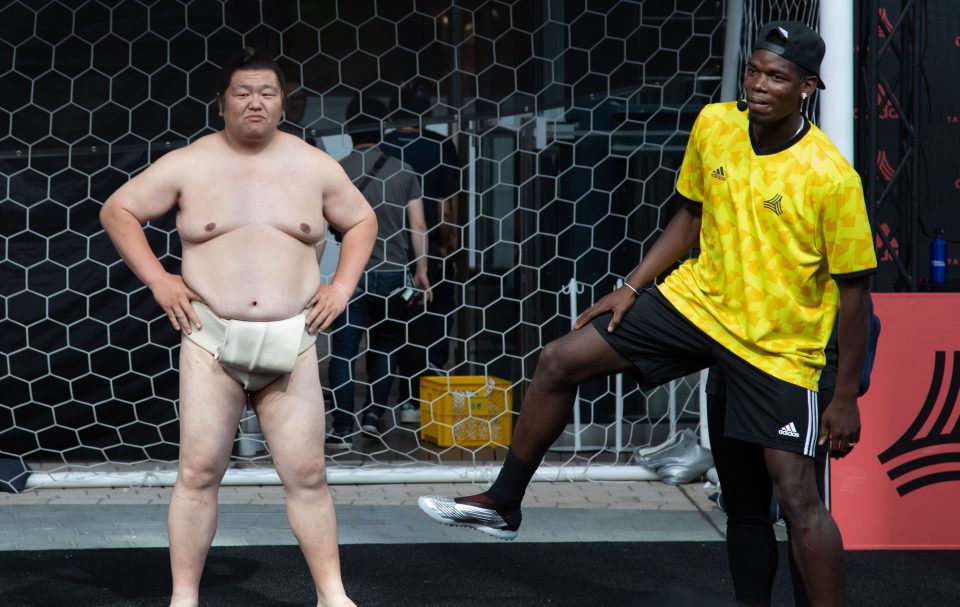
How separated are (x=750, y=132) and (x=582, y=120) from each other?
313 cm

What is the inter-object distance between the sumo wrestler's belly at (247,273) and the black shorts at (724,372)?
0.83 m

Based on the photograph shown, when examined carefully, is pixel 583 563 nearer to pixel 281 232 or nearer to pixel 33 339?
pixel 281 232

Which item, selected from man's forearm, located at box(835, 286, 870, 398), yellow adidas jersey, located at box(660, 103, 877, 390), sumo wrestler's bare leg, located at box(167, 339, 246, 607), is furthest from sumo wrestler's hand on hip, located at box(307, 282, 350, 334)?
man's forearm, located at box(835, 286, 870, 398)

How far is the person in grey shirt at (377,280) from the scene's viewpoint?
6316mm

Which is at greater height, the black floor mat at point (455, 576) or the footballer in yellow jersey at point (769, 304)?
the footballer in yellow jersey at point (769, 304)

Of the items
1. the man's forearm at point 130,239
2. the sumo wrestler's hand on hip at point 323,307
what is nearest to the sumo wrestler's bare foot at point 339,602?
the sumo wrestler's hand on hip at point 323,307

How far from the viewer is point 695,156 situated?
3543 mm

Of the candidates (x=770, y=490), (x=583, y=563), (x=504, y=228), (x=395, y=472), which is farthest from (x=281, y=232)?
(x=504, y=228)

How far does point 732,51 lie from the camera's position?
6051 millimetres

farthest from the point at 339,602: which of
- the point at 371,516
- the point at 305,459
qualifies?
the point at 371,516

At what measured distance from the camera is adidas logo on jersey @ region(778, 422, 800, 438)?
3.33 meters

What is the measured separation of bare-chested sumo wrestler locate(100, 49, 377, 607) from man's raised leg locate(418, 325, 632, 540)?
389 mm

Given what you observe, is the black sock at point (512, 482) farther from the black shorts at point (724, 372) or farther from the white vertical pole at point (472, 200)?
the white vertical pole at point (472, 200)

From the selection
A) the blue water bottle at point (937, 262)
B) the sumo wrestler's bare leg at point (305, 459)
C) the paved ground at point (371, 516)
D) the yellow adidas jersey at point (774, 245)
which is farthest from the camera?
the blue water bottle at point (937, 262)
